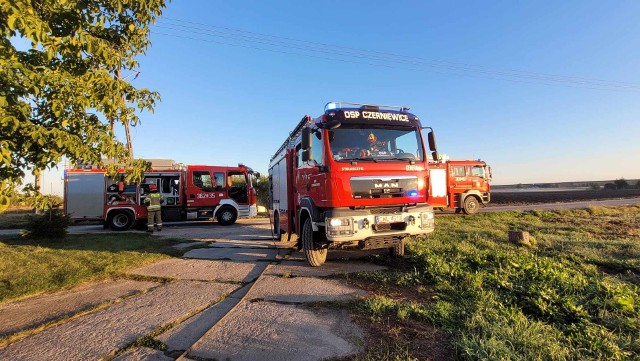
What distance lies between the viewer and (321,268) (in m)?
7.29

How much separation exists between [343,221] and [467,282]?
84.1 inches

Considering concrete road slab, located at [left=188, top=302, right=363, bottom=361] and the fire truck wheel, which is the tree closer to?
concrete road slab, located at [left=188, top=302, right=363, bottom=361]

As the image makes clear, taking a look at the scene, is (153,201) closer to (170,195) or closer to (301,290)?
(170,195)

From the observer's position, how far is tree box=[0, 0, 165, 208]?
12.0ft

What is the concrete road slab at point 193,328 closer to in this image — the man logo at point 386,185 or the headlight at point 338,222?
the headlight at point 338,222

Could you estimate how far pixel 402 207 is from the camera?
6.75m

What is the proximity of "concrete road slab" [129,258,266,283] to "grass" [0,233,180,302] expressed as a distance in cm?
52

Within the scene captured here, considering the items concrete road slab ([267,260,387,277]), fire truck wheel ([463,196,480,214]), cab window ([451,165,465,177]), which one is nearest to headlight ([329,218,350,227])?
concrete road slab ([267,260,387,277])

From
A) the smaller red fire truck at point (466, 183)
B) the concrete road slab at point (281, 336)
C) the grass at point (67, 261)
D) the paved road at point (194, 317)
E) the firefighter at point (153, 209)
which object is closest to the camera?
the concrete road slab at point (281, 336)

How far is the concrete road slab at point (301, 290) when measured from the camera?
521cm

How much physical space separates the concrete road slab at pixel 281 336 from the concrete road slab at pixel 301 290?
19.5 inches

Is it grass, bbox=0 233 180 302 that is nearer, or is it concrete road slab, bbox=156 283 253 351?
concrete road slab, bbox=156 283 253 351

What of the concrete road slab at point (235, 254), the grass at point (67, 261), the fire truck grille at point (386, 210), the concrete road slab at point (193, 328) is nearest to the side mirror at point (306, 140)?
the fire truck grille at point (386, 210)

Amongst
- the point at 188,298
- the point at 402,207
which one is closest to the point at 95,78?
the point at 188,298
